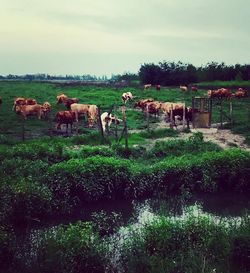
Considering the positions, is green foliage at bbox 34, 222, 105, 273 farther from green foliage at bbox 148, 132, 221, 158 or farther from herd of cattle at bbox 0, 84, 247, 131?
herd of cattle at bbox 0, 84, 247, 131

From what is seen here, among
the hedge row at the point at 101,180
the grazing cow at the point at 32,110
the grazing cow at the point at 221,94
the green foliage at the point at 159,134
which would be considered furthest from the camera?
the grazing cow at the point at 221,94

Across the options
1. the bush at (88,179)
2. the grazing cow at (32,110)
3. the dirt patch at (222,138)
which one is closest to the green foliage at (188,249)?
the bush at (88,179)

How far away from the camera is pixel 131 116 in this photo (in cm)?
2894

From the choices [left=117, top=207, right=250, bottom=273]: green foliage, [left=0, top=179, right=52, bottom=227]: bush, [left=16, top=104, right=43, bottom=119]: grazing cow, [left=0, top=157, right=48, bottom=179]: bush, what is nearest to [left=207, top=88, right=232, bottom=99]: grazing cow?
[left=16, top=104, right=43, bottom=119]: grazing cow

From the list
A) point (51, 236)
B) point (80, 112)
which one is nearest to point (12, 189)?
point (51, 236)

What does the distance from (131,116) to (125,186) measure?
16081 millimetres

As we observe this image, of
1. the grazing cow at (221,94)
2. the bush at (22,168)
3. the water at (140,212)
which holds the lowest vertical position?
the water at (140,212)

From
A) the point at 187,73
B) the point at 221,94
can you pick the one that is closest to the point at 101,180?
the point at 221,94

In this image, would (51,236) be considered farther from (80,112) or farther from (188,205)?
(80,112)

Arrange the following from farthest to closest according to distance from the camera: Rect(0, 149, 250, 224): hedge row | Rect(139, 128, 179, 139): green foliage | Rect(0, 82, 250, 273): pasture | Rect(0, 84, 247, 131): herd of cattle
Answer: Rect(0, 84, 247, 131): herd of cattle → Rect(139, 128, 179, 139): green foliage → Rect(0, 149, 250, 224): hedge row → Rect(0, 82, 250, 273): pasture

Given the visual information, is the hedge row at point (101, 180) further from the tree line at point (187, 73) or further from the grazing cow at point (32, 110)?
the tree line at point (187, 73)

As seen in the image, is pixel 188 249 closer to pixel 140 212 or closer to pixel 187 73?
pixel 140 212

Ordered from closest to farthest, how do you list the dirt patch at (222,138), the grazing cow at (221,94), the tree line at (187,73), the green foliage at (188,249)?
the green foliage at (188,249)
the dirt patch at (222,138)
the grazing cow at (221,94)
the tree line at (187,73)

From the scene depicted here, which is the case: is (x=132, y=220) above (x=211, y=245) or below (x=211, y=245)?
below
